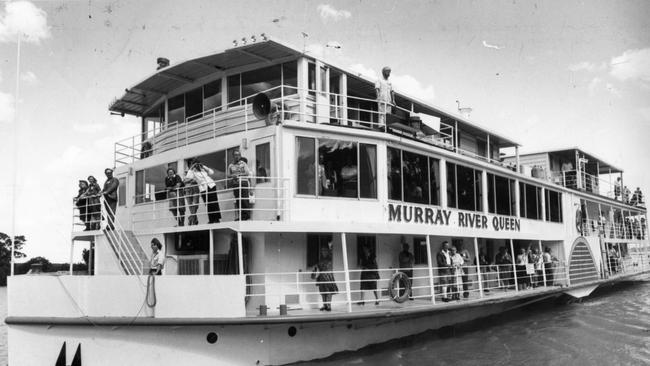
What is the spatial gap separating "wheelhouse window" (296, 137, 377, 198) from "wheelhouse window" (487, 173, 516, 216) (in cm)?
606

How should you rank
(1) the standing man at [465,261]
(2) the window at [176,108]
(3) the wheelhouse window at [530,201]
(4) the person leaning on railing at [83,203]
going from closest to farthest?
(4) the person leaning on railing at [83,203] < (1) the standing man at [465,261] < (2) the window at [176,108] < (3) the wheelhouse window at [530,201]

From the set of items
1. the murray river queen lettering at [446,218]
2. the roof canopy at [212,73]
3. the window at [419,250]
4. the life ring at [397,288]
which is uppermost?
the roof canopy at [212,73]

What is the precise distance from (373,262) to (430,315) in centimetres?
199

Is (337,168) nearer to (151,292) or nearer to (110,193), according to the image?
(151,292)

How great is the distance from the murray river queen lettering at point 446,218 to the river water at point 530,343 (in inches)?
102

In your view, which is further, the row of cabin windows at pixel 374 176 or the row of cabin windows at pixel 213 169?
the row of cabin windows at pixel 213 169

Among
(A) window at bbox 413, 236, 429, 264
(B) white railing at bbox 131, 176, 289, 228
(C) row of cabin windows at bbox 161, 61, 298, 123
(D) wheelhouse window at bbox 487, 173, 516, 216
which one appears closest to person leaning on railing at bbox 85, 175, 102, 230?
(B) white railing at bbox 131, 176, 289, 228

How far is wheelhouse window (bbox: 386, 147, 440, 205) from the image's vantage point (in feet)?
41.5

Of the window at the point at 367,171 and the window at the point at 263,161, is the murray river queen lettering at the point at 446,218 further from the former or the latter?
the window at the point at 263,161

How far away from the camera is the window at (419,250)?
47.4ft

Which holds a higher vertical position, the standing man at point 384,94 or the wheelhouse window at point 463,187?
the standing man at point 384,94

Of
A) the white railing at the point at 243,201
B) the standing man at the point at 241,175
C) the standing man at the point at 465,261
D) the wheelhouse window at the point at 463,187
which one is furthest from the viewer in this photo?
the wheelhouse window at the point at 463,187

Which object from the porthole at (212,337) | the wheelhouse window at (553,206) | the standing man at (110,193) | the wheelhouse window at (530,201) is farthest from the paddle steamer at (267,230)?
the wheelhouse window at (553,206)

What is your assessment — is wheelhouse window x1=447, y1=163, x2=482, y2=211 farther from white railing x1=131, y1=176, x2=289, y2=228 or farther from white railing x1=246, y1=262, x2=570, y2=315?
white railing x1=131, y1=176, x2=289, y2=228
